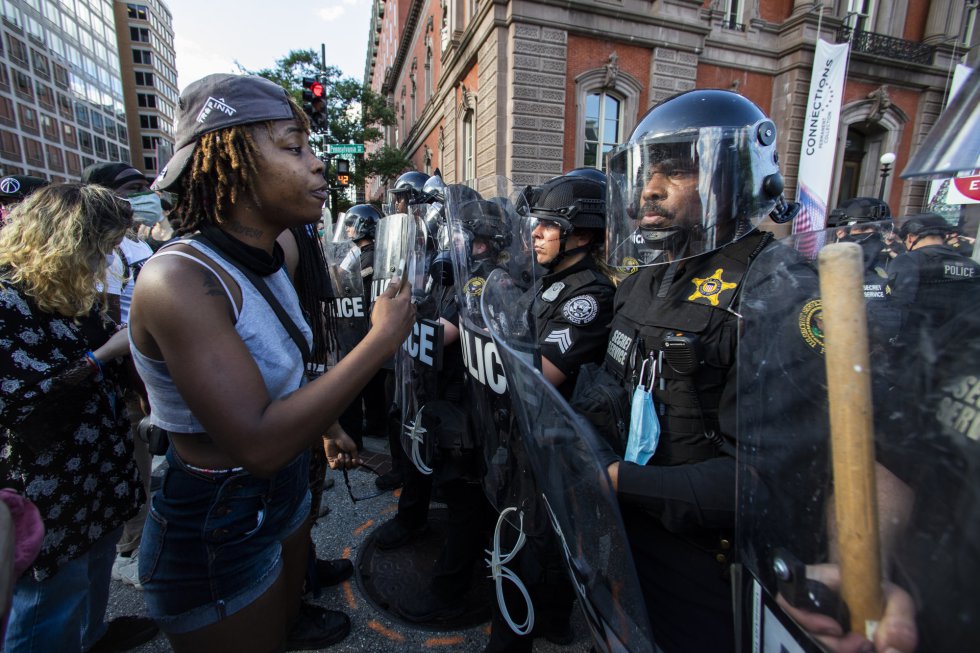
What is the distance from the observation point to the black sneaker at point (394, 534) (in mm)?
2855

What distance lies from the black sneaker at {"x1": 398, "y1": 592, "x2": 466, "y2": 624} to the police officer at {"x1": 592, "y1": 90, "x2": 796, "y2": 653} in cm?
140

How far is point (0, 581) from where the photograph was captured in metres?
0.56

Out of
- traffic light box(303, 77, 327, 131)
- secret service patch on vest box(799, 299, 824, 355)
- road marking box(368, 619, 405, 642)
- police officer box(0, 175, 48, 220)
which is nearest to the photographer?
secret service patch on vest box(799, 299, 824, 355)

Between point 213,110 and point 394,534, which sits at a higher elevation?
point 213,110

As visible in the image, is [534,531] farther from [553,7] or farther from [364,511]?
[553,7]

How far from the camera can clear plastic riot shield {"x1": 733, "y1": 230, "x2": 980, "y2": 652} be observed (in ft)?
1.65

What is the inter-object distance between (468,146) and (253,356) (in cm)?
1562

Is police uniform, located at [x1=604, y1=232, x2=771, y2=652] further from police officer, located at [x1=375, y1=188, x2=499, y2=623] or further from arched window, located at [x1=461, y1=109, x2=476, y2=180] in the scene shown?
arched window, located at [x1=461, y1=109, x2=476, y2=180]

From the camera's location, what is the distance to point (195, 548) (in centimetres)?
125

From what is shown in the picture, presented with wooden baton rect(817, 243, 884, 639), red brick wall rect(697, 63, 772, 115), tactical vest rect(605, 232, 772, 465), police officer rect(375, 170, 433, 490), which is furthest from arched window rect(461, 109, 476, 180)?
wooden baton rect(817, 243, 884, 639)

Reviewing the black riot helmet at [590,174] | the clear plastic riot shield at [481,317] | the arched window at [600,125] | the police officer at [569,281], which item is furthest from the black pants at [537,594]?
the arched window at [600,125]

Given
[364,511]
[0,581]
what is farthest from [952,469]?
[364,511]

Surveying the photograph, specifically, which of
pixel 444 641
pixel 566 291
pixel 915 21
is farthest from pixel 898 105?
pixel 444 641

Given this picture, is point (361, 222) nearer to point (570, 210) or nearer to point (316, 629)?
point (570, 210)
